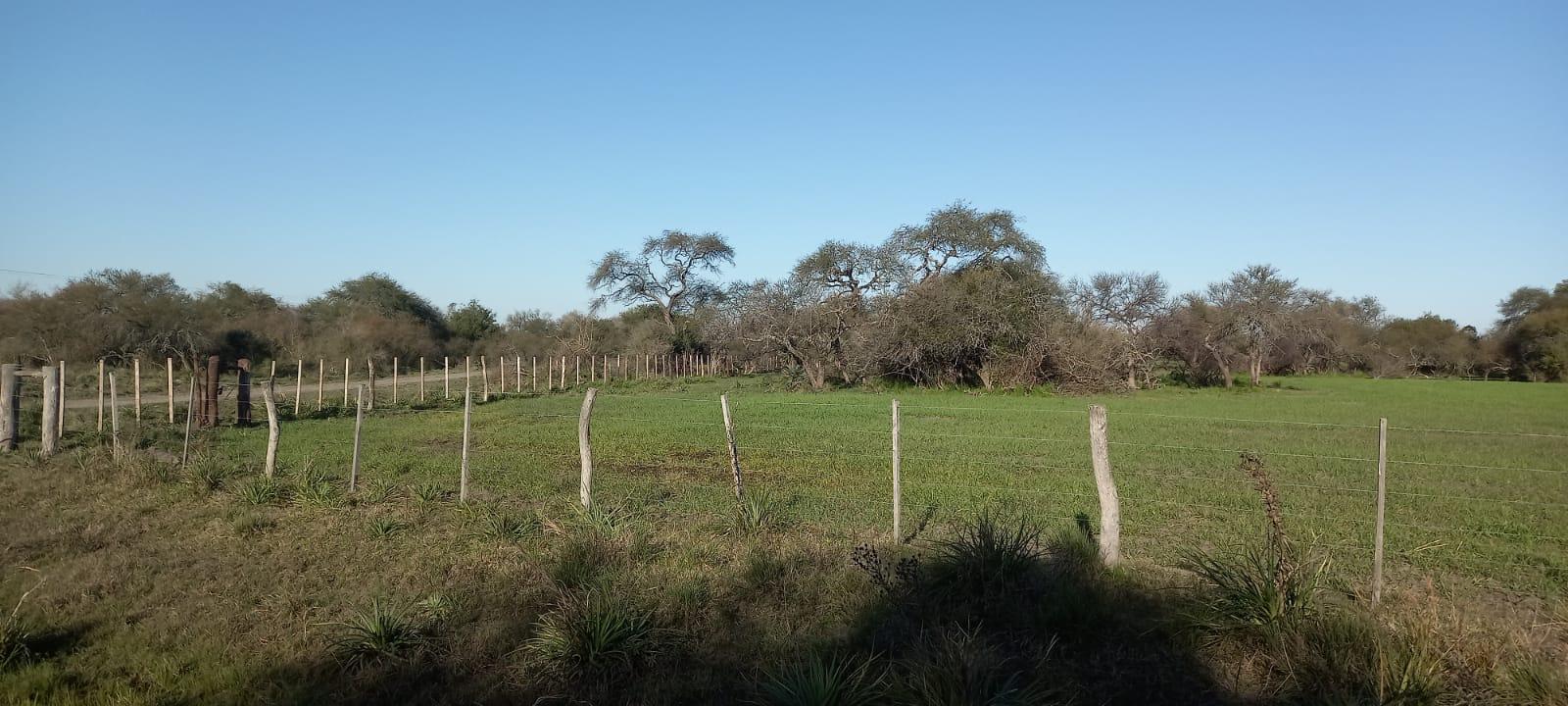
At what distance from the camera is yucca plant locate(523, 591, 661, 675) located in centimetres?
500

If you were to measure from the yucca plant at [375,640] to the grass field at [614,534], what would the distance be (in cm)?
13

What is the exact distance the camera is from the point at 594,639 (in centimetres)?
505

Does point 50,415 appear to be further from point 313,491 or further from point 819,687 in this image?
point 819,687

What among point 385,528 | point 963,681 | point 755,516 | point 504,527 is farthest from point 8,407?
point 963,681

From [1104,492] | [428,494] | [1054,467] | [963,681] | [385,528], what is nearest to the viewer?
[963,681]

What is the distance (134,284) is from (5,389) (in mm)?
27853

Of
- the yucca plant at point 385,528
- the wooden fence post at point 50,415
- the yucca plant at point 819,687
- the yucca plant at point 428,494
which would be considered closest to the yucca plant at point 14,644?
the yucca plant at point 385,528

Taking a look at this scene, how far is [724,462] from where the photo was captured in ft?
44.7

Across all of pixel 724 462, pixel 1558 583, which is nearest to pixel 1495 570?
pixel 1558 583

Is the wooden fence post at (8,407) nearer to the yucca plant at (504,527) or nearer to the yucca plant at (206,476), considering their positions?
the yucca plant at (206,476)

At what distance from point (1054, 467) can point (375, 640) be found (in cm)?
1015

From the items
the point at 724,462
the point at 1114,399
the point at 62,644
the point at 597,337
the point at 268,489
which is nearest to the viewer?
the point at 62,644

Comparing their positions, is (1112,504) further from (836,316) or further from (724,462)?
(836,316)

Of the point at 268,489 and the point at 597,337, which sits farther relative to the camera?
the point at 597,337
